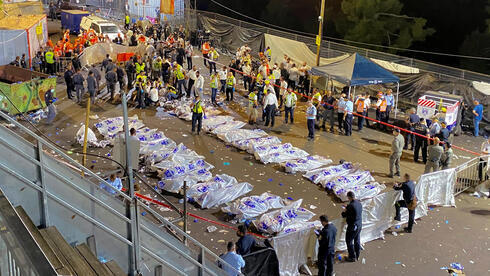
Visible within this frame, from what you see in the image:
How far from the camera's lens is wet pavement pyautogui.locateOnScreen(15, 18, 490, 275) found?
10.1m

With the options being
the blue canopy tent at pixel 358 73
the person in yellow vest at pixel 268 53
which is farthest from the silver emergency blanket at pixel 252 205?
the person in yellow vest at pixel 268 53

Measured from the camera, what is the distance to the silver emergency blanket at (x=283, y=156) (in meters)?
14.9

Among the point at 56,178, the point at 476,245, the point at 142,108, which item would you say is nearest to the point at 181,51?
the point at 142,108

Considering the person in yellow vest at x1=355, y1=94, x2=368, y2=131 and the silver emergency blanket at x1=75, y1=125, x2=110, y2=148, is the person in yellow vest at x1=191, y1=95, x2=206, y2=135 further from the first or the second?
the person in yellow vest at x1=355, y1=94, x2=368, y2=131

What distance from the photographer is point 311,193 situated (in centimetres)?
1302

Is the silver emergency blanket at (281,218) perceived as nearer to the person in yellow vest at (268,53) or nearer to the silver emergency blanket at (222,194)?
the silver emergency blanket at (222,194)

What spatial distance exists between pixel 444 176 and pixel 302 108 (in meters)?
9.79

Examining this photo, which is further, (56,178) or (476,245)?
(476,245)

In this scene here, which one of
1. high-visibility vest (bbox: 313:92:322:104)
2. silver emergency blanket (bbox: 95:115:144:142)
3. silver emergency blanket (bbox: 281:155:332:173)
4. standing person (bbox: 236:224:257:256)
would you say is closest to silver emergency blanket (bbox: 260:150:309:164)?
silver emergency blanket (bbox: 281:155:332:173)

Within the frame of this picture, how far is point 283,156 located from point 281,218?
4.46 m

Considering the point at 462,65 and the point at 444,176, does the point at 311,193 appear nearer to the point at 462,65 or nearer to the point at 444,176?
the point at 444,176

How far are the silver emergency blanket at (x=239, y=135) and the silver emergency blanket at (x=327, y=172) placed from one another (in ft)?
10.6

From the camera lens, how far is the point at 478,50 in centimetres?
3356

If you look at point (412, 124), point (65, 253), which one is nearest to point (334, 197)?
point (412, 124)
